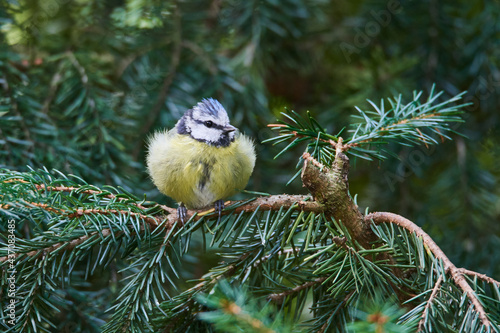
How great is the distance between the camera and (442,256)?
1.13m

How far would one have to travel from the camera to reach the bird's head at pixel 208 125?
6.88 ft

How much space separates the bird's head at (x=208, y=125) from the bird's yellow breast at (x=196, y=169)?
0.17 ft

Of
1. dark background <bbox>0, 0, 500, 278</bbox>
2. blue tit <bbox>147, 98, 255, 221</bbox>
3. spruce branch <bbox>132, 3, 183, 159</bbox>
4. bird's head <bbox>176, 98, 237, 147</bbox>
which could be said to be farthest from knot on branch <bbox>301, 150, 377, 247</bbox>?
spruce branch <bbox>132, 3, 183, 159</bbox>

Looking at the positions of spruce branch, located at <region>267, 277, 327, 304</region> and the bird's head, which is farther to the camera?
the bird's head

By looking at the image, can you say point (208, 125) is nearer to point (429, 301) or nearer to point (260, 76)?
point (260, 76)

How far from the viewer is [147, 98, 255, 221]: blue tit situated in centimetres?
195

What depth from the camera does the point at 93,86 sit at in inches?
85.1

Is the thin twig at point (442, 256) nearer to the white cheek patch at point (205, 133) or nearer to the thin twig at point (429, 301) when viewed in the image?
the thin twig at point (429, 301)

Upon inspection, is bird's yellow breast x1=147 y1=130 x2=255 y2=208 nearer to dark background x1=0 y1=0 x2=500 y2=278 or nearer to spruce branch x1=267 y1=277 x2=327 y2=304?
dark background x1=0 y1=0 x2=500 y2=278

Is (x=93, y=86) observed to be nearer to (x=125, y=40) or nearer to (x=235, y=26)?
(x=125, y=40)

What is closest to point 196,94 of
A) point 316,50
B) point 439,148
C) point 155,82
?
point 155,82

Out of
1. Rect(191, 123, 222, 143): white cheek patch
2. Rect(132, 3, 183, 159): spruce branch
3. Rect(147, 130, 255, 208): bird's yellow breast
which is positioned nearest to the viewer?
Rect(147, 130, 255, 208): bird's yellow breast

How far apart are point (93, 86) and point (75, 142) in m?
0.30

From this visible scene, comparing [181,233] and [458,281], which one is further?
[181,233]
